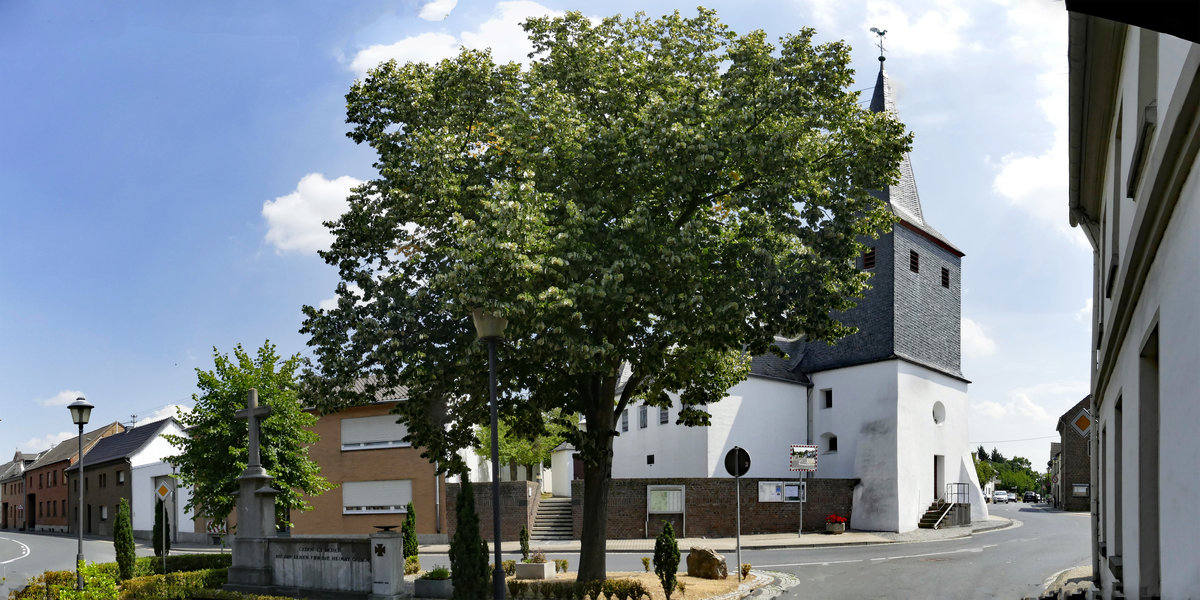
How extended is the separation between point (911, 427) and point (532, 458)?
20360mm

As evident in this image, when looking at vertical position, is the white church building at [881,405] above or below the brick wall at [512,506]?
above

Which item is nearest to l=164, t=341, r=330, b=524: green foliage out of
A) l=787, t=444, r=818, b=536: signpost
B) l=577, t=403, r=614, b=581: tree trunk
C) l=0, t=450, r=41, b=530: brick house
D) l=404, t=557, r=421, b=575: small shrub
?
l=404, t=557, r=421, b=575: small shrub

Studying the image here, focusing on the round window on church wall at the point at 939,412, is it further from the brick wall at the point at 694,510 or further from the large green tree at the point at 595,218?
the large green tree at the point at 595,218

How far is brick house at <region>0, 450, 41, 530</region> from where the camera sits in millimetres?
89375

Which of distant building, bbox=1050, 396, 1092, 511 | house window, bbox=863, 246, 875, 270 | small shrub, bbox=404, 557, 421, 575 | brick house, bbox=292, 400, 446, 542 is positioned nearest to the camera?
small shrub, bbox=404, 557, 421, 575

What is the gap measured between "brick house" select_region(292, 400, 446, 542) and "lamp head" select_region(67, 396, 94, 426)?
15303mm

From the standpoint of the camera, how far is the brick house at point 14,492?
293 feet

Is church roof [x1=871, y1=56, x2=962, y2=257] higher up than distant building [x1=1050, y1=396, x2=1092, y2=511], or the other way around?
church roof [x1=871, y1=56, x2=962, y2=257]

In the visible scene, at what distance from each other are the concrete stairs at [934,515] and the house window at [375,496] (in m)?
20.1

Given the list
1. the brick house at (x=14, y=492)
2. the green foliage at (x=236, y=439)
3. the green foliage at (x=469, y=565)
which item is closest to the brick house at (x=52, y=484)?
the brick house at (x=14, y=492)

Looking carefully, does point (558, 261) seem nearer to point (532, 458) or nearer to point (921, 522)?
point (921, 522)

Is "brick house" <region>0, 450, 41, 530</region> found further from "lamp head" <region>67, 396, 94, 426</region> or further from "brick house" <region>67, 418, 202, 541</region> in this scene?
"lamp head" <region>67, 396, 94, 426</region>

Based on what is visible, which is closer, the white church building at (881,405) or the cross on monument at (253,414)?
the cross on monument at (253,414)

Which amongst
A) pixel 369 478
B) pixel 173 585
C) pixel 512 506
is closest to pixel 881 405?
pixel 512 506
